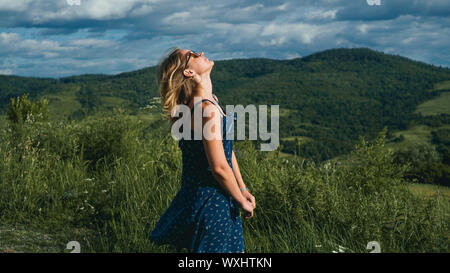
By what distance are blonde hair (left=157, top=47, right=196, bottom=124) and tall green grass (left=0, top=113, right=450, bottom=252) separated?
0.91m

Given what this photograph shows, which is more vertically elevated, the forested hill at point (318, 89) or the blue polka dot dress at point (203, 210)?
the forested hill at point (318, 89)

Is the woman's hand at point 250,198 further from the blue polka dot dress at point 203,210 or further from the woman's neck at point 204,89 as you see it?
the woman's neck at point 204,89

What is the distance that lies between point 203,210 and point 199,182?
0.18 meters

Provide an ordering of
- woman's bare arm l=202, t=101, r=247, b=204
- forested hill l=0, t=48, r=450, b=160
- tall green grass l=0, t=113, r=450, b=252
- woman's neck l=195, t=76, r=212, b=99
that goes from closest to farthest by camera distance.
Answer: woman's bare arm l=202, t=101, r=247, b=204, woman's neck l=195, t=76, r=212, b=99, tall green grass l=0, t=113, r=450, b=252, forested hill l=0, t=48, r=450, b=160

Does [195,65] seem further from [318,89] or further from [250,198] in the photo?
[318,89]


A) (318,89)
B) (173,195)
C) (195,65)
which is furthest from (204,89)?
(318,89)

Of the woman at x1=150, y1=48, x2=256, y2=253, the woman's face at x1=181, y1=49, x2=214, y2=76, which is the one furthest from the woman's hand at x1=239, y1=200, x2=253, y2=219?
the woman's face at x1=181, y1=49, x2=214, y2=76

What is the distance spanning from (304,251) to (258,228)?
617 millimetres

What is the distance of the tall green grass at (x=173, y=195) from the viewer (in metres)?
3.37

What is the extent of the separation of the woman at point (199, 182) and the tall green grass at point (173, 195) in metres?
0.92

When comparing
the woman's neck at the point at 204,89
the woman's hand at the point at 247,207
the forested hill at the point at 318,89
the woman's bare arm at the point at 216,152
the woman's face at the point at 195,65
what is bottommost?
the woman's hand at the point at 247,207

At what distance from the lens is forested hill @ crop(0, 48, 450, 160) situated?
66562 millimetres

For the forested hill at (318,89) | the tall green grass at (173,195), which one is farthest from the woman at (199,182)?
the forested hill at (318,89)

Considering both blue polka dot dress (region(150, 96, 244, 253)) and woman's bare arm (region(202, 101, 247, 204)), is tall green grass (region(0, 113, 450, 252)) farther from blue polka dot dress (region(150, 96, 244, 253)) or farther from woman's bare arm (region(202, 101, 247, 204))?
woman's bare arm (region(202, 101, 247, 204))
